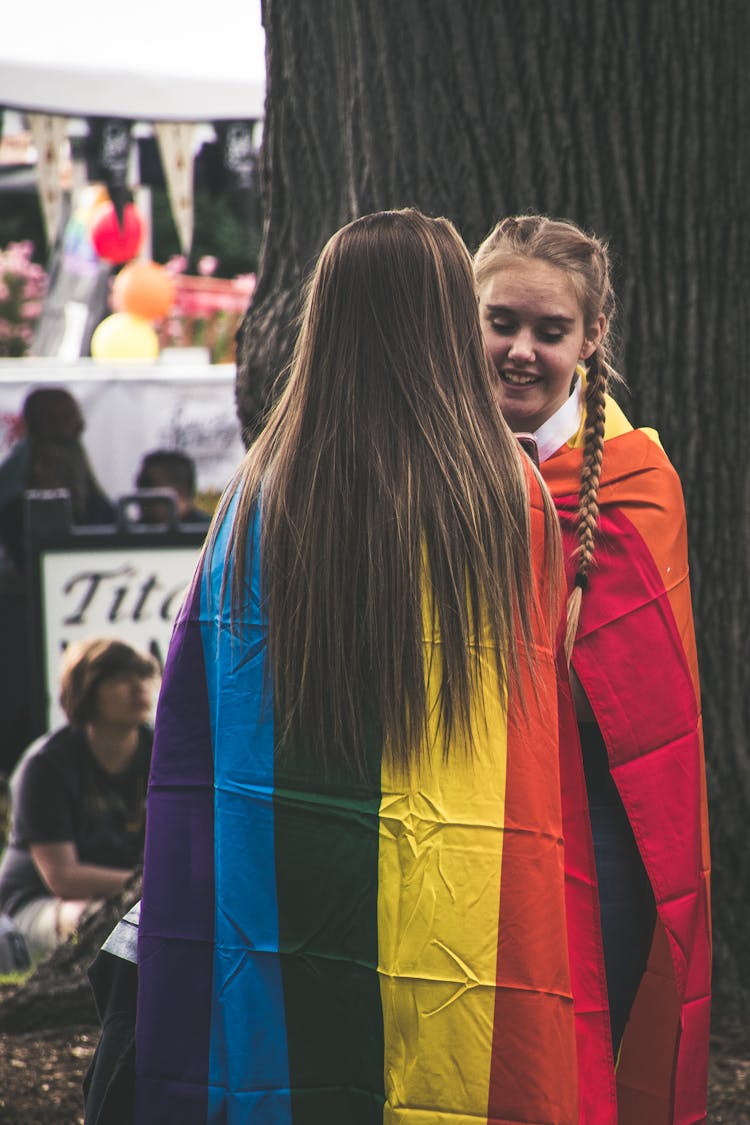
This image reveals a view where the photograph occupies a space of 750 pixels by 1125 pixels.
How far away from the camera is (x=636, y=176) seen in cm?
362

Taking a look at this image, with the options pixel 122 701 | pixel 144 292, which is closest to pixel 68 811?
pixel 122 701

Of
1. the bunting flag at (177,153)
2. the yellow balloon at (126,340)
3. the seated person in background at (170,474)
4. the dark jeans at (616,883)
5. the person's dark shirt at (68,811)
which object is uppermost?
the bunting flag at (177,153)

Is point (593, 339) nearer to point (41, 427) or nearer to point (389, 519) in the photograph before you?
point (389, 519)

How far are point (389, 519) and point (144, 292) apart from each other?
10.9 meters

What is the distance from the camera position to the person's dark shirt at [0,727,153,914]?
5.43m

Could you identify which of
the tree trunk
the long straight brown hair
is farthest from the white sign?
the long straight brown hair

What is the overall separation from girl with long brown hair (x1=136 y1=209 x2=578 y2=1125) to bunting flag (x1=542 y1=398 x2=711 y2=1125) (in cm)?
28

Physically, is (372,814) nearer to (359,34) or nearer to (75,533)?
(359,34)

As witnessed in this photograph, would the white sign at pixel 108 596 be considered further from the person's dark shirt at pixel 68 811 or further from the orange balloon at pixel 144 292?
the orange balloon at pixel 144 292

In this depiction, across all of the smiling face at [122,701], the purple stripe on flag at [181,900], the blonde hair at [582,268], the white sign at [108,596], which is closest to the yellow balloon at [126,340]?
the white sign at [108,596]

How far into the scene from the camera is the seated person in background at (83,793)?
17.6 feet

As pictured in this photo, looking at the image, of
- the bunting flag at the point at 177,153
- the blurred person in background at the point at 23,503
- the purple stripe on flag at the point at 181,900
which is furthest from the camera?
the bunting flag at the point at 177,153

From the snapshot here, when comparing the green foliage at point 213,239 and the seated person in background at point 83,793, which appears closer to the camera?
the seated person in background at point 83,793

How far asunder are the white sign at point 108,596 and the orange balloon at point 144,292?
712 cm
